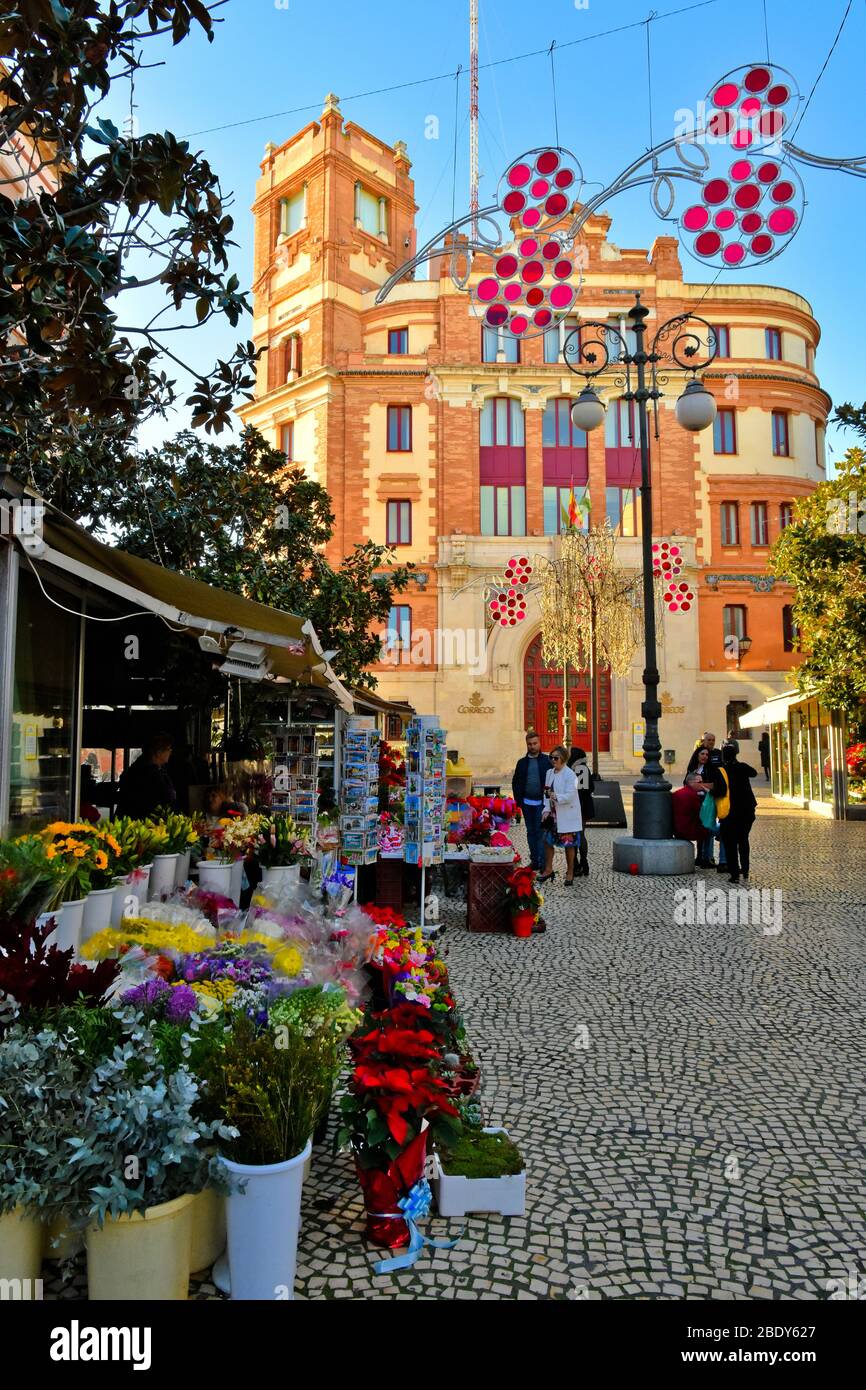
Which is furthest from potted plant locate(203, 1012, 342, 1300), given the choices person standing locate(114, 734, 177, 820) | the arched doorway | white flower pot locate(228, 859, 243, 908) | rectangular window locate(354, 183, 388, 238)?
rectangular window locate(354, 183, 388, 238)

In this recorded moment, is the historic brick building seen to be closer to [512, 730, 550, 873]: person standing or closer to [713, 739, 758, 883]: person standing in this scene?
[512, 730, 550, 873]: person standing

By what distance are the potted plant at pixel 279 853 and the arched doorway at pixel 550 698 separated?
983 inches

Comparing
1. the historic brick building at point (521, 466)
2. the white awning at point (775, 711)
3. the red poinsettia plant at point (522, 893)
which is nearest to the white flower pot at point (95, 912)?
the red poinsettia plant at point (522, 893)

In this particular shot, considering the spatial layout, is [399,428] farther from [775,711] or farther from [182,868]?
[182,868]

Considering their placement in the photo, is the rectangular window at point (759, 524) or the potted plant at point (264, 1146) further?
the rectangular window at point (759, 524)

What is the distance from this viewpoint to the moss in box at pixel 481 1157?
3045mm

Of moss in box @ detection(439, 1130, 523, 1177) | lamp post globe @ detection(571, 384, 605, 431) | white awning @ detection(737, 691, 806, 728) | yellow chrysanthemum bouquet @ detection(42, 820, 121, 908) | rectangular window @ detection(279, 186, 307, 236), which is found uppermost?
rectangular window @ detection(279, 186, 307, 236)

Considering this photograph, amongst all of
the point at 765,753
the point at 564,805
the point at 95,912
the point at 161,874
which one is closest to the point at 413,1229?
the point at 95,912

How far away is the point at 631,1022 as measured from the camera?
17.1 feet

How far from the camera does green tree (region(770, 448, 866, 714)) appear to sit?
Answer: 15109mm

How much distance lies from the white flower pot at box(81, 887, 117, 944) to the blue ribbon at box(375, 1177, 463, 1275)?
202cm

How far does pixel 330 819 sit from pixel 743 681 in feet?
87.6

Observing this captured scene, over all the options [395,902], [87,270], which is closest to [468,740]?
[395,902]

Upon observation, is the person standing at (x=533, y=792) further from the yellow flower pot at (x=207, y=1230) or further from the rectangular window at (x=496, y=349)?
the rectangular window at (x=496, y=349)
